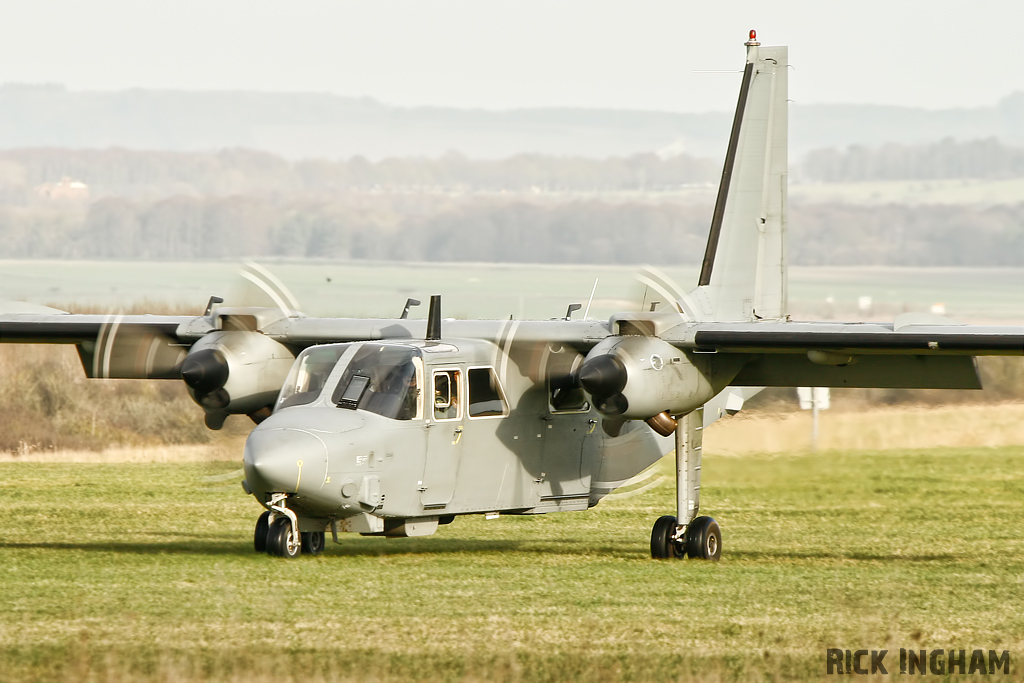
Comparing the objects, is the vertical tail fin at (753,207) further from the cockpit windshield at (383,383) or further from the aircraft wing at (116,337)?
the aircraft wing at (116,337)

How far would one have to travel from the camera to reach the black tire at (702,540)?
51.1ft

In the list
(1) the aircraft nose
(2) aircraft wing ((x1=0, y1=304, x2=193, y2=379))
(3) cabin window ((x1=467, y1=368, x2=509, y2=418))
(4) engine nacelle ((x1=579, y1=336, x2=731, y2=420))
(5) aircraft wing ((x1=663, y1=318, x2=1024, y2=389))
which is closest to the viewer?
(1) the aircraft nose

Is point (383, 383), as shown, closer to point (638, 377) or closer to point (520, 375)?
point (520, 375)

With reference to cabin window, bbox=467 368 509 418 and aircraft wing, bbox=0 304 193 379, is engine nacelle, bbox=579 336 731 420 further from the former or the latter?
aircraft wing, bbox=0 304 193 379

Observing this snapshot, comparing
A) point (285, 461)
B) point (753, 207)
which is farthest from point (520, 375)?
point (753, 207)

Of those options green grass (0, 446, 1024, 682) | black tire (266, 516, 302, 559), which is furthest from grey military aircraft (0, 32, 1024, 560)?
green grass (0, 446, 1024, 682)

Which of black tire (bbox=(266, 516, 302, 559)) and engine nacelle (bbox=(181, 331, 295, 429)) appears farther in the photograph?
engine nacelle (bbox=(181, 331, 295, 429))

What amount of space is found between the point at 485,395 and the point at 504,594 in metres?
3.13

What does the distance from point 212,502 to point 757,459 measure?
873cm

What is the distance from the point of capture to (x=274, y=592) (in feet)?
39.6

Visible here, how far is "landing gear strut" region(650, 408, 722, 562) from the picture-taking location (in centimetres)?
1560

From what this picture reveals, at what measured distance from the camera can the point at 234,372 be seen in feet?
51.2

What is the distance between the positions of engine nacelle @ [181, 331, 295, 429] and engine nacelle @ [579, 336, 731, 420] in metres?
3.77

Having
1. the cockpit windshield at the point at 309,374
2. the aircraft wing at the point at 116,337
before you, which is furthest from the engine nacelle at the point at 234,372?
the cockpit windshield at the point at 309,374
